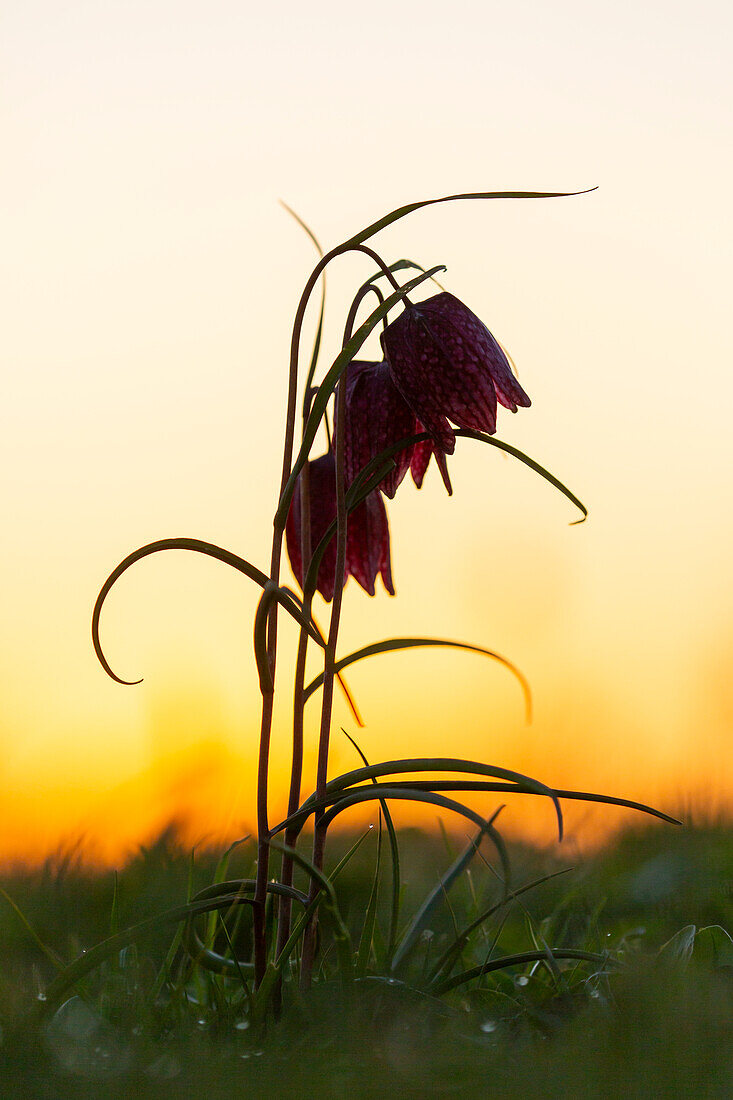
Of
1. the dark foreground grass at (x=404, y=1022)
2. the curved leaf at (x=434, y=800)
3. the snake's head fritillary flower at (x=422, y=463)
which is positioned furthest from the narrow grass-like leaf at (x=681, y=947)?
the snake's head fritillary flower at (x=422, y=463)

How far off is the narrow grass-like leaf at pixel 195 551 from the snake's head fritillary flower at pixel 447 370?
0.58ft

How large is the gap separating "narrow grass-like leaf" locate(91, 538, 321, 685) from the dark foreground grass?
23 centimetres

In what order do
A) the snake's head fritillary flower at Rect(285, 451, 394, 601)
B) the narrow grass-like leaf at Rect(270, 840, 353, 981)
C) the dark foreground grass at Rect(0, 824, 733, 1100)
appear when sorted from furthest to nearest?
the snake's head fritillary flower at Rect(285, 451, 394, 601) < the narrow grass-like leaf at Rect(270, 840, 353, 981) < the dark foreground grass at Rect(0, 824, 733, 1100)

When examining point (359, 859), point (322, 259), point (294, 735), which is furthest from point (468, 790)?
point (359, 859)

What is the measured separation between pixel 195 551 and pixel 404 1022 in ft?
1.23

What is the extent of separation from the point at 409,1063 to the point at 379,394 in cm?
50

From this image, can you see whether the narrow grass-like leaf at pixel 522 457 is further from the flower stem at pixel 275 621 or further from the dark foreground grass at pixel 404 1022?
the dark foreground grass at pixel 404 1022

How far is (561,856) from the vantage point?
4.65 ft

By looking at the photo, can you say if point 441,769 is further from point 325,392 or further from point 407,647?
point 325,392

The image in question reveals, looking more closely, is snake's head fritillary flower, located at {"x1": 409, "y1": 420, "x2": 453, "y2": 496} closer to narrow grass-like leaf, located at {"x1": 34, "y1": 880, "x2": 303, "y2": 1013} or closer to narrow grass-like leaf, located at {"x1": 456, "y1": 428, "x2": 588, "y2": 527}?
narrow grass-like leaf, located at {"x1": 456, "y1": 428, "x2": 588, "y2": 527}

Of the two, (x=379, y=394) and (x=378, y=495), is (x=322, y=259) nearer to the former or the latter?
(x=379, y=394)

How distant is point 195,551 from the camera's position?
0.79 m

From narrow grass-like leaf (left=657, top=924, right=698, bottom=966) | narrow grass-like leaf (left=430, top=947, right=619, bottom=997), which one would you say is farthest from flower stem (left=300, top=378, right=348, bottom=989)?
narrow grass-like leaf (left=657, top=924, right=698, bottom=966)

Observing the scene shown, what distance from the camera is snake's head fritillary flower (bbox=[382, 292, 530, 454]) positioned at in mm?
800
